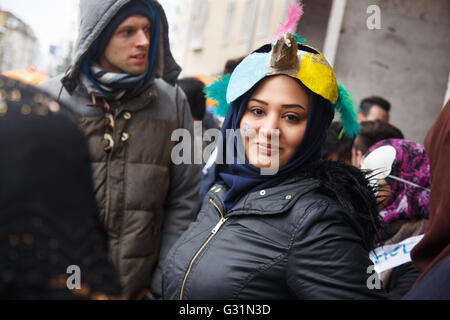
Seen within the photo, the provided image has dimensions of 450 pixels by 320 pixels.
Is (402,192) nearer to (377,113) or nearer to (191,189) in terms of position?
(191,189)

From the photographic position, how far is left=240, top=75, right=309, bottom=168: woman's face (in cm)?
194

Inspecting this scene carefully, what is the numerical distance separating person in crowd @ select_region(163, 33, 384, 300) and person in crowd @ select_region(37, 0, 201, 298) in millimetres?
512

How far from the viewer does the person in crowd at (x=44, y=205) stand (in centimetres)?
82

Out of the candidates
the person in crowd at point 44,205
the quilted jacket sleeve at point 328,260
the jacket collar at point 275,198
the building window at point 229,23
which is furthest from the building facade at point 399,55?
the building window at point 229,23

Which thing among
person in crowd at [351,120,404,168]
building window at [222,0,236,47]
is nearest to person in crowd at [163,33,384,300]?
person in crowd at [351,120,404,168]

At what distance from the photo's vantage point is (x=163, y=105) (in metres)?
2.75

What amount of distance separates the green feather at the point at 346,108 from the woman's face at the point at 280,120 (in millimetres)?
301

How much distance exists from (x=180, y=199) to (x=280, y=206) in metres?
1.13

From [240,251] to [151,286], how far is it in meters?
1.07

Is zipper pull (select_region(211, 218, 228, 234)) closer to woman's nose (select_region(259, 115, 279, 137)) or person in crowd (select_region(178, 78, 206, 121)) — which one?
woman's nose (select_region(259, 115, 279, 137))

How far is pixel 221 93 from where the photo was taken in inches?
95.3

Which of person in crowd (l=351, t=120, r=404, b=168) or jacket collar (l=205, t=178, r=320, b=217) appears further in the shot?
person in crowd (l=351, t=120, r=404, b=168)

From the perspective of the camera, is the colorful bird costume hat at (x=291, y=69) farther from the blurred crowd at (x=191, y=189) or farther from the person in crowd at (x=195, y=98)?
the person in crowd at (x=195, y=98)
